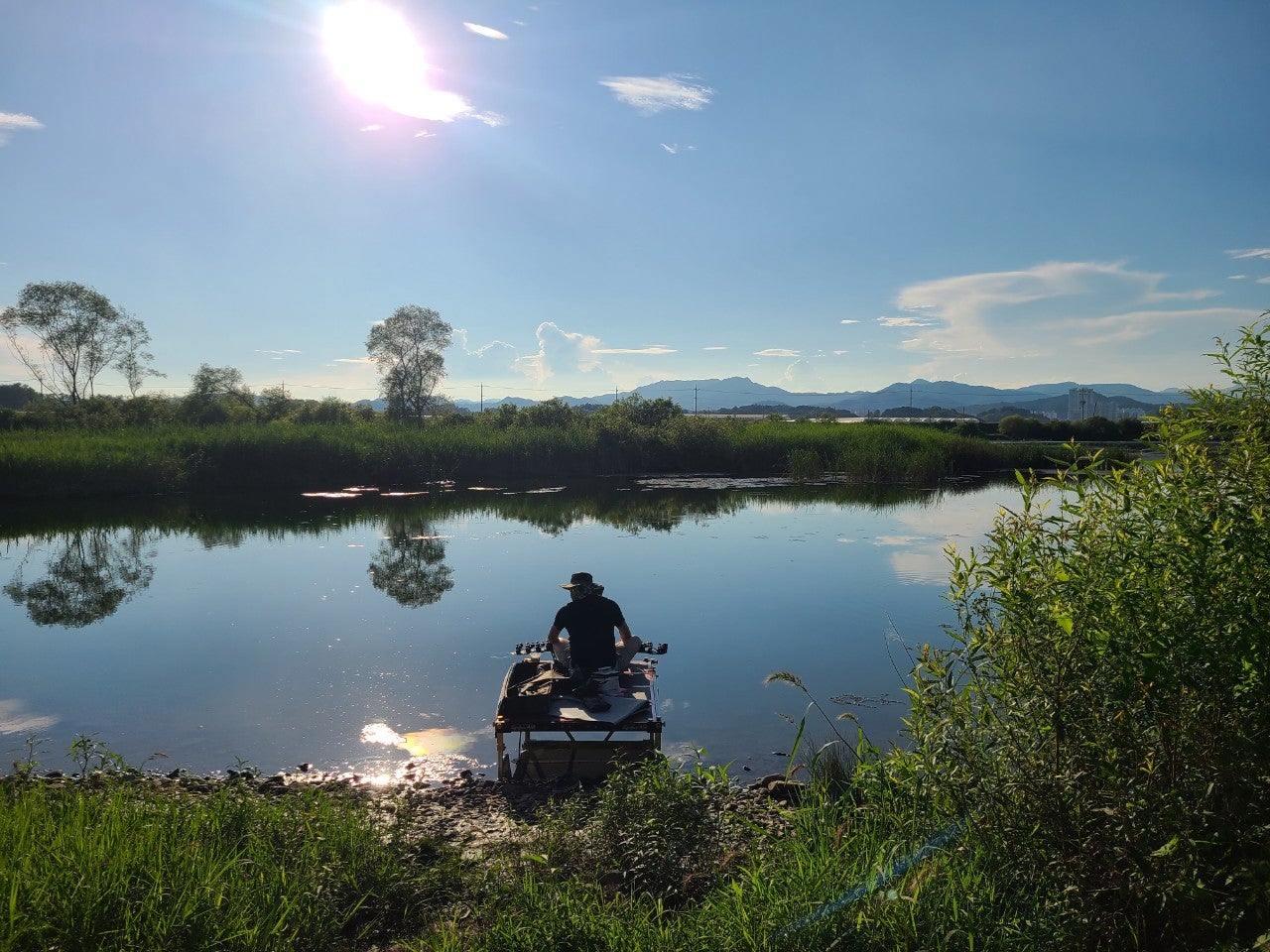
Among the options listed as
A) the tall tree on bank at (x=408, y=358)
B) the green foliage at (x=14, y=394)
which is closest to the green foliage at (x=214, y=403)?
the tall tree on bank at (x=408, y=358)

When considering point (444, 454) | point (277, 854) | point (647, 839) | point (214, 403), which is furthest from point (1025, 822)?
point (214, 403)

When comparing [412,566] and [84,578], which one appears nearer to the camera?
[84,578]

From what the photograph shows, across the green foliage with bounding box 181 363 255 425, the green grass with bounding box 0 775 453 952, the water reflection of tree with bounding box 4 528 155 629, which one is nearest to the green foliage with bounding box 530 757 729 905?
the green grass with bounding box 0 775 453 952

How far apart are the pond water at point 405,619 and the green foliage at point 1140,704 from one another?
4.06 m

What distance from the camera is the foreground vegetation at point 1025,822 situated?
2918 mm

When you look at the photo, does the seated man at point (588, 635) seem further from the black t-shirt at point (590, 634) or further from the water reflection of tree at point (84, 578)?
the water reflection of tree at point (84, 578)

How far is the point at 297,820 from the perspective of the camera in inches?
197

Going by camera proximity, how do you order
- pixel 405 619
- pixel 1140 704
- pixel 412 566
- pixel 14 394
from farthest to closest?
pixel 14 394 → pixel 412 566 → pixel 405 619 → pixel 1140 704

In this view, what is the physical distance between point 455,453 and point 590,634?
25752 mm

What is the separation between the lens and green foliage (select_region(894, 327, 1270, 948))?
113 inches

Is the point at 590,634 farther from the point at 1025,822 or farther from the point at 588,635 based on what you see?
the point at 1025,822

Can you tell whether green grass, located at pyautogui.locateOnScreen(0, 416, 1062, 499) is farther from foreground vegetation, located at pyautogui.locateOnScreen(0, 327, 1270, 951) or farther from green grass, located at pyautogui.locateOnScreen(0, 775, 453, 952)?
foreground vegetation, located at pyautogui.locateOnScreen(0, 327, 1270, 951)

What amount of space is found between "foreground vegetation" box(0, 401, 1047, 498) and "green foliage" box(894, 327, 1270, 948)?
1139 inches

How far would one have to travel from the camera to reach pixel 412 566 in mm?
16500
